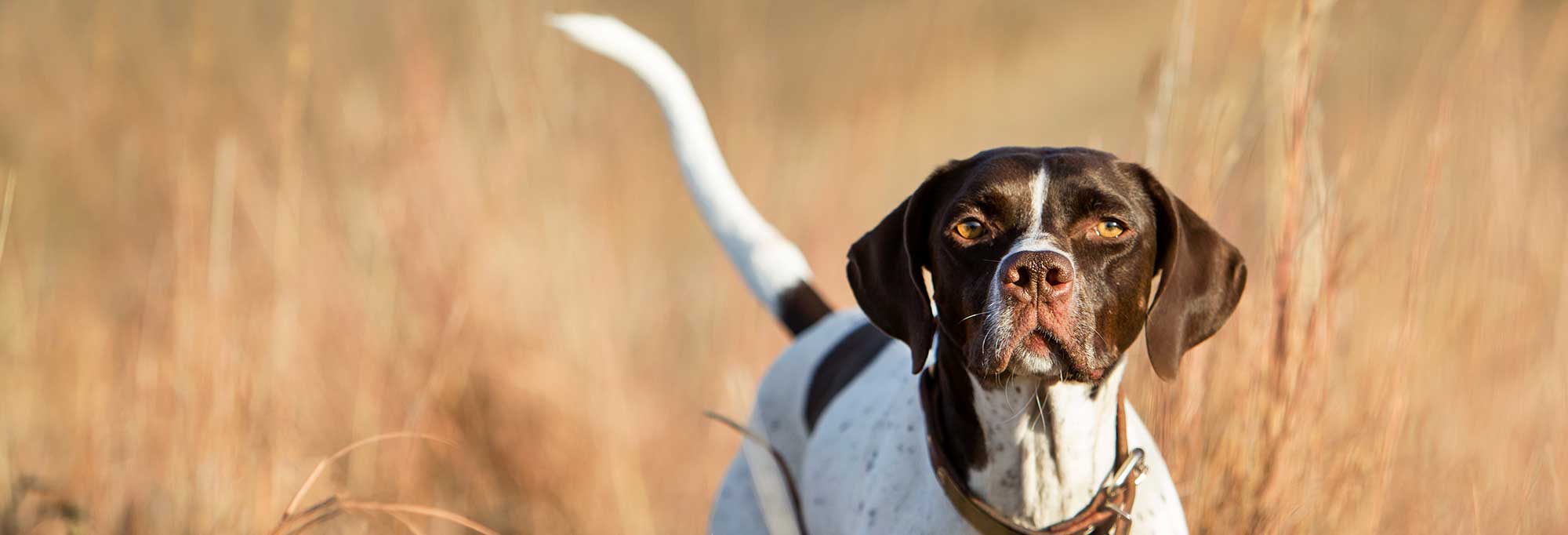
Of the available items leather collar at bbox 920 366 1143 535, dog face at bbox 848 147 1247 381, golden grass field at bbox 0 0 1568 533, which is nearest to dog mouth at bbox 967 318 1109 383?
dog face at bbox 848 147 1247 381

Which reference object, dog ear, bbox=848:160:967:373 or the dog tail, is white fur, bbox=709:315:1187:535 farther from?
the dog tail

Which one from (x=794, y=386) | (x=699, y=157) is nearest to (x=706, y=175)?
(x=699, y=157)

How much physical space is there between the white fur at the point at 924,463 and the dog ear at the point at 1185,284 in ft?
0.39

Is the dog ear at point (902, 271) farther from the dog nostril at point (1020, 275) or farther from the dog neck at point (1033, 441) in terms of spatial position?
the dog nostril at point (1020, 275)

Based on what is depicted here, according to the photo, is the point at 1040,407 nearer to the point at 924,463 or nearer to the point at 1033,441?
the point at 1033,441

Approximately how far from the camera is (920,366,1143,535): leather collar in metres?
2.37

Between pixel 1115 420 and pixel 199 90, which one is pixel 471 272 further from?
pixel 1115 420

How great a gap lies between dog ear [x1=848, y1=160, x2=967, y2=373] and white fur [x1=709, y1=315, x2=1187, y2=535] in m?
0.17

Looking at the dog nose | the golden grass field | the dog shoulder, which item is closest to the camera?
the dog nose

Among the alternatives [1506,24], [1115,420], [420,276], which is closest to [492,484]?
[420,276]

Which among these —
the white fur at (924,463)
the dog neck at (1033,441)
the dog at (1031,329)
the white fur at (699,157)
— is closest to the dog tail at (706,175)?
the white fur at (699,157)

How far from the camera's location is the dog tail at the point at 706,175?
335 cm

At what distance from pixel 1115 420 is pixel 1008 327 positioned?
464 mm

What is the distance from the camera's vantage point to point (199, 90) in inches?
170
